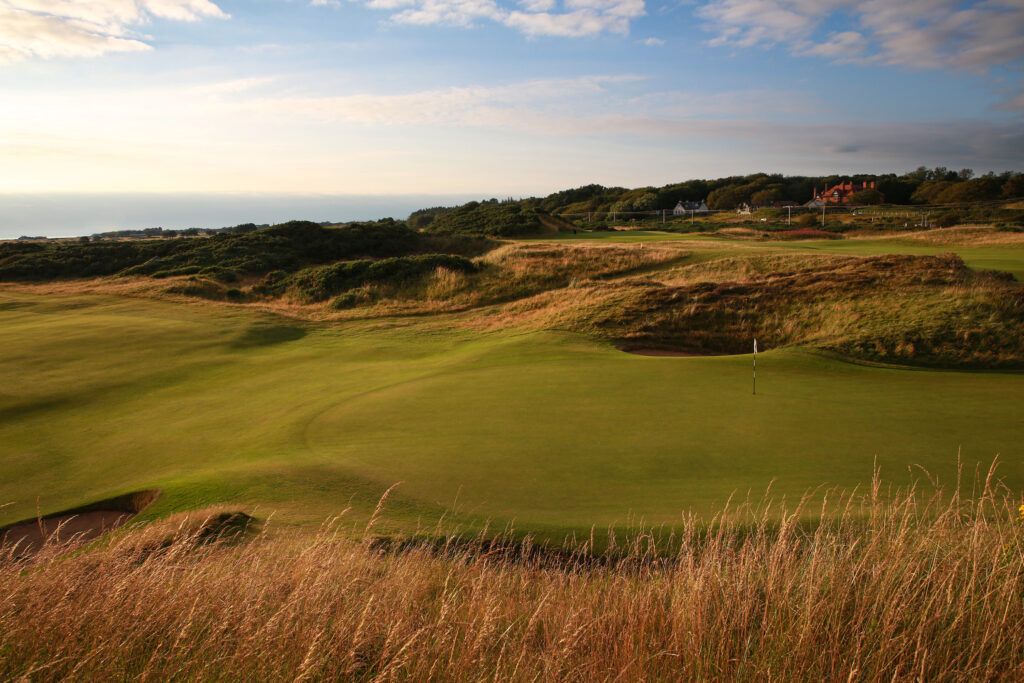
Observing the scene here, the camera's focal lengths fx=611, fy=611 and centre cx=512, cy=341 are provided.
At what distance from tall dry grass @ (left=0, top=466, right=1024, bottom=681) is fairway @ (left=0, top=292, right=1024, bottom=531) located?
194 cm

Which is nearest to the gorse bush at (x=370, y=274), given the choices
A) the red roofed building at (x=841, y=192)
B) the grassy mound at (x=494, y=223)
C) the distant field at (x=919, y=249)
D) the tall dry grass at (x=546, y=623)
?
the distant field at (x=919, y=249)

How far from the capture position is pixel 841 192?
84.8 m

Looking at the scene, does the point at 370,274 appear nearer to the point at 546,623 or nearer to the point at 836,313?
the point at 836,313

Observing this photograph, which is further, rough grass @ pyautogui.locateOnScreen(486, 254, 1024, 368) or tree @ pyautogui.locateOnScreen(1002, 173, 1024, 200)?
tree @ pyautogui.locateOnScreen(1002, 173, 1024, 200)

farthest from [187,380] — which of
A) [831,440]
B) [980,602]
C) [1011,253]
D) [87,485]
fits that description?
[1011,253]

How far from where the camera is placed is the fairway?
6168 mm

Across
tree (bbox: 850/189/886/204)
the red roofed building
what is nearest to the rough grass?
tree (bbox: 850/189/886/204)

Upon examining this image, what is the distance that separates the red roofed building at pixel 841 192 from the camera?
78312 millimetres

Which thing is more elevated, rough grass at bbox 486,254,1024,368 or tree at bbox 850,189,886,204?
tree at bbox 850,189,886,204

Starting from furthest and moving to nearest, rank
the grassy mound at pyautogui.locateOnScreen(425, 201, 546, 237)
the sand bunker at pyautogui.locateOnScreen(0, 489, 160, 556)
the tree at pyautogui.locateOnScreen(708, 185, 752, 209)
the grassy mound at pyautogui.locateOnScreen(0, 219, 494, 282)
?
the tree at pyautogui.locateOnScreen(708, 185, 752, 209) < the grassy mound at pyautogui.locateOnScreen(425, 201, 546, 237) < the grassy mound at pyautogui.locateOnScreen(0, 219, 494, 282) < the sand bunker at pyautogui.locateOnScreen(0, 489, 160, 556)

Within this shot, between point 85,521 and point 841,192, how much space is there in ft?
314

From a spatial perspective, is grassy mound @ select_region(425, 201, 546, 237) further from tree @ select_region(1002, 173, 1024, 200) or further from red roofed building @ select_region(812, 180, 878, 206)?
tree @ select_region(1002, 173, 1024, 200)

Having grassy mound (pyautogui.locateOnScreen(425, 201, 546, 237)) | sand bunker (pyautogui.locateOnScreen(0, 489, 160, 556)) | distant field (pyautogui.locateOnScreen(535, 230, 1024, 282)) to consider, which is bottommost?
sand bunker (pyautogui.locateOnScreen(0, 489, 160, 556))

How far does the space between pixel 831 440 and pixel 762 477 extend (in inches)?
59.7
